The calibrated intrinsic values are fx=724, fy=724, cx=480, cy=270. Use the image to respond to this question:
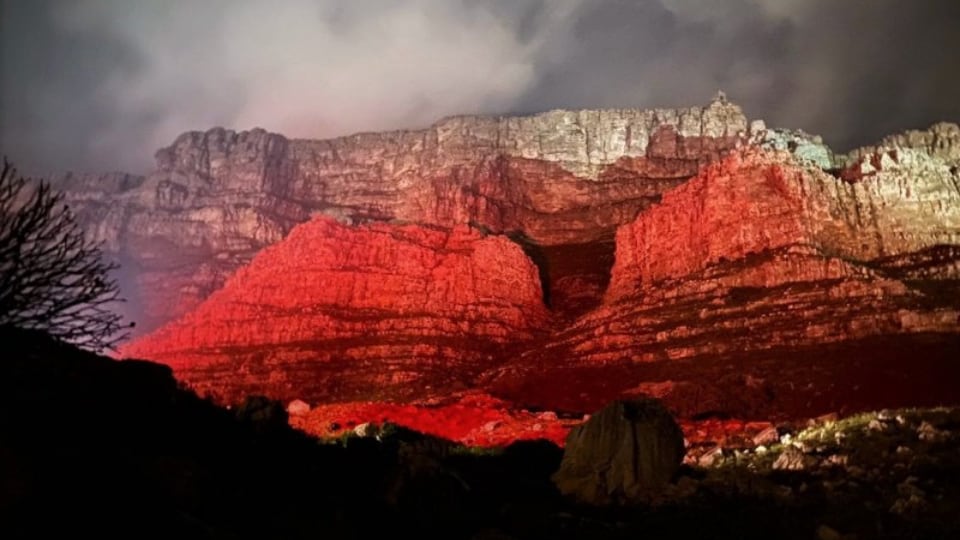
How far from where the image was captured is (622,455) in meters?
23.0

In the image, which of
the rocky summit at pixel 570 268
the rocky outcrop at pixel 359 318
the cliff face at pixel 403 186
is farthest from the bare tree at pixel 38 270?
the cliff face at pixel 403 186

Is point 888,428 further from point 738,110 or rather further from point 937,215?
point 738,110

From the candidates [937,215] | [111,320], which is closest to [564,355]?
[937,215]

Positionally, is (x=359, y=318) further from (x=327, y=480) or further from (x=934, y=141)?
(x=934, y=141)

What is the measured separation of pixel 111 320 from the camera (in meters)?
9.95

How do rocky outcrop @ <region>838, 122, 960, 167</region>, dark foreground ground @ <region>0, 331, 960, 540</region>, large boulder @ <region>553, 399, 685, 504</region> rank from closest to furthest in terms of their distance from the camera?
dark foreground ground @ <region>0, 331, 960, 540</region> < large boulder @ <region>553, 399, 685, 504</region> < rocky outcrop @ <region>838, 122, 960, 167</region>

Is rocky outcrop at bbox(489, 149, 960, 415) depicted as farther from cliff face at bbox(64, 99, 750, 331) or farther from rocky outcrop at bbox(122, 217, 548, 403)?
cliff face at bbox(64, 99, 750, 331)

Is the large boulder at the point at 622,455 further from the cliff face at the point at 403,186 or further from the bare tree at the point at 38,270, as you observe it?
the cliff face at the point at 403,186

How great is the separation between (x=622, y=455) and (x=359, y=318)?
86.7 metres

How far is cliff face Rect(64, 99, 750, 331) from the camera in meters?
156

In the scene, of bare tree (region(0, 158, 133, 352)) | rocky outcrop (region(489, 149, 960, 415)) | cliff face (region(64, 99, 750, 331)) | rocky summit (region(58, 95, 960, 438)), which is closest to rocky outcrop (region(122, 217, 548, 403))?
rocky summit (region(58, 95, 960, 438))

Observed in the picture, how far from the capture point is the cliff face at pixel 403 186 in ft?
511

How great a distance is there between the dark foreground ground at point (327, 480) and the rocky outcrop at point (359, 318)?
5885cm

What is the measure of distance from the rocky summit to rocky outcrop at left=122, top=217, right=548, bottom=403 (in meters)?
0.39
